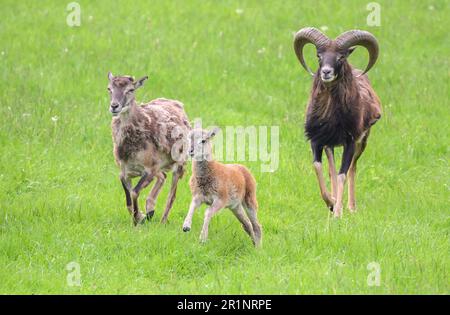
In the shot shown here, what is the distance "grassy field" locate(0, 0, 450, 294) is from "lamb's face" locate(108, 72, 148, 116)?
5.50 ft

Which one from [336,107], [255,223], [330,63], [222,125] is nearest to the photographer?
[255,223]

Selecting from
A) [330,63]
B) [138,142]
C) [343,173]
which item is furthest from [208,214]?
[330,63]

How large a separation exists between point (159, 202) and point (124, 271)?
3.43 metres

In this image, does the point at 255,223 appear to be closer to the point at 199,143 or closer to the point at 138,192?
the point at 199,143

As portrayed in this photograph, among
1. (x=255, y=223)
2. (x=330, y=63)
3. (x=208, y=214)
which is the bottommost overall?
(x=255, y=223)

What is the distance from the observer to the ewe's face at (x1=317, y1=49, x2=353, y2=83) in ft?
48.8

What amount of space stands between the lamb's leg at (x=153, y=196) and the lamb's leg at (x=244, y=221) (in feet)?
5.14

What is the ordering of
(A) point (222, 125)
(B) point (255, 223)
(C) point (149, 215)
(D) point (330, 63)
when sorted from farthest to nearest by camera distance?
1. (A) point (222, 125)
2. (D) point (330, 63)
3. (C) point (149, 215)
4. (B) point (255, 223)

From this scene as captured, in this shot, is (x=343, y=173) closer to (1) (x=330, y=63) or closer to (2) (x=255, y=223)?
(1) (x=330, y=63)

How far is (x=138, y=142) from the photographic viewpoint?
46.3ft

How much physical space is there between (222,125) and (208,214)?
21.4 ft

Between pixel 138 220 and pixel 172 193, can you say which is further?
pixel 172 193

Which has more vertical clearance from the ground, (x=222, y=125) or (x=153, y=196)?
(x=222, y=125)
